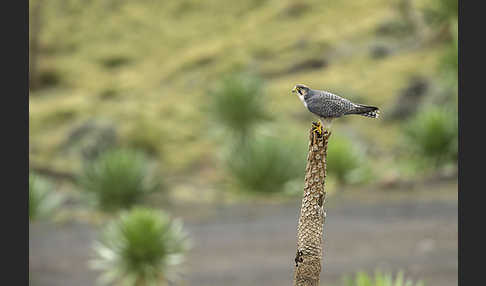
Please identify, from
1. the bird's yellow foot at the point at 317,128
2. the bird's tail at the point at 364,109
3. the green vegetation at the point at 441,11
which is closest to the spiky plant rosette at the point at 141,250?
the bird's tail at the point at 364,109

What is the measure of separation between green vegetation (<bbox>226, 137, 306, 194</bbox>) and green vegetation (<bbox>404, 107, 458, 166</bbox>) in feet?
12.2

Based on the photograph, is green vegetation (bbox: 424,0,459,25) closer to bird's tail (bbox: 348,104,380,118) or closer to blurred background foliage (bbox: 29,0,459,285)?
blurred background foliage (bbox: 29,0,459,285)

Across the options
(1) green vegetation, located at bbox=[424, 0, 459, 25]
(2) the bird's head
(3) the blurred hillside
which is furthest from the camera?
(3) the blurred hillside

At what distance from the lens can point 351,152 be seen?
2053cm

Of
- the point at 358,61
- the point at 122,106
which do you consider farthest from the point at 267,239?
the point at 358,61

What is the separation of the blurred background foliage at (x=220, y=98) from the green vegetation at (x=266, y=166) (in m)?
0.04

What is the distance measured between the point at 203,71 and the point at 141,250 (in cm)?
3330

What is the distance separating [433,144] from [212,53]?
30.5m

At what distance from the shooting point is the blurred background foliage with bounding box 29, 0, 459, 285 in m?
19.7

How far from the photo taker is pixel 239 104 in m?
21.6

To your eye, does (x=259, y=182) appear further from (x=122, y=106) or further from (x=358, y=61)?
(x=358, y=61)

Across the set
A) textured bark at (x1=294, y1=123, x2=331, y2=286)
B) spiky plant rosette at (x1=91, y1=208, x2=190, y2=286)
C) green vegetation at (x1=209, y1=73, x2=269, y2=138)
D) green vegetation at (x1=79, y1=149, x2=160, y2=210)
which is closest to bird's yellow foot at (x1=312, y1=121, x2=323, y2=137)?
textured bark at (x1=294, y1=123, x2=331, y2=286)

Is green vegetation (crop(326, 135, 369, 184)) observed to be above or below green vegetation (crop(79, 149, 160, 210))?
above

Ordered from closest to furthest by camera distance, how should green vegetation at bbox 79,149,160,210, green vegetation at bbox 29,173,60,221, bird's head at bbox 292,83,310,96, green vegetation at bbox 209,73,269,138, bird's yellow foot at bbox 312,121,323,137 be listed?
1. bird's yellow foot at bbox 312,121,323,137
2. bird's head at bbox 292,83,310,96
3. green vegetation at bbox 29,173,60,221
4. green vegetation at bbox 79,149,160,210
5. green vegetation at bbox 209,73,269,138
